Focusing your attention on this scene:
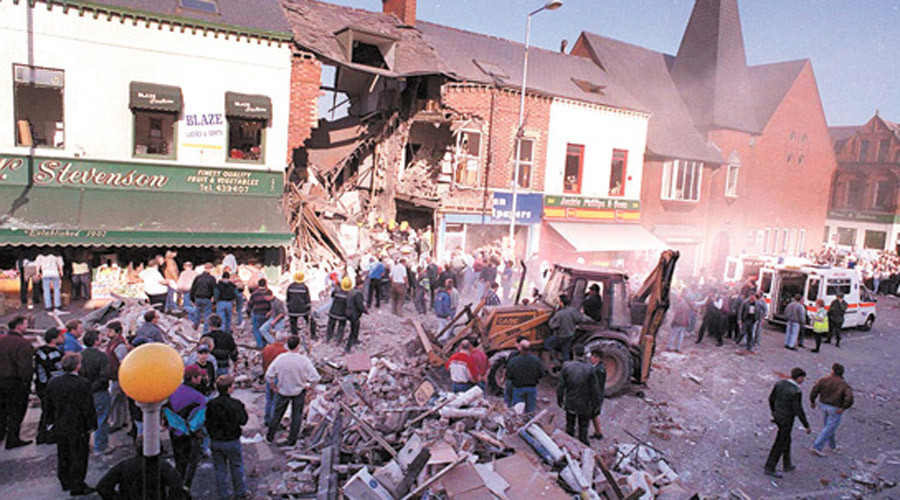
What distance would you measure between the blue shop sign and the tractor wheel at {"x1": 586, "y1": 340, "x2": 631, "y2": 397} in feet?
36.1

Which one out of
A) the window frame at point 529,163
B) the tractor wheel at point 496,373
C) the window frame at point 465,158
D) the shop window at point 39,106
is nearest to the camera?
the tractor wheel at point 496,373

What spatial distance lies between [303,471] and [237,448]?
105cm

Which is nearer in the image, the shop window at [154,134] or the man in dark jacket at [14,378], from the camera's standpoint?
the man in dark jacket at [14,378]

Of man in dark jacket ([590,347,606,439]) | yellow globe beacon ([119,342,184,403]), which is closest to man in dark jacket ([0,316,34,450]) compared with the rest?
yellow globe beacon ([119,342,184,403])

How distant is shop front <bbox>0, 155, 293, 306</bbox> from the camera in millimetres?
13195

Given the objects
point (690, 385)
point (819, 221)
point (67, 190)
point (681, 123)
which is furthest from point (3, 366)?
point (819, 221)

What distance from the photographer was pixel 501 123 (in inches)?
829

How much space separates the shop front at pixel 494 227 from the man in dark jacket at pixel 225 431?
1394cm

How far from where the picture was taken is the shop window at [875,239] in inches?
1681

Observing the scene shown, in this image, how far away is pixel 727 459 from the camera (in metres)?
8.91

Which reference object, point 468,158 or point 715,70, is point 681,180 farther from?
point 468,158

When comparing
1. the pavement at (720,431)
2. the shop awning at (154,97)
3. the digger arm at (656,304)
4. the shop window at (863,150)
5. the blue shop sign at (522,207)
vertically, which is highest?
the shop window at (863,150)

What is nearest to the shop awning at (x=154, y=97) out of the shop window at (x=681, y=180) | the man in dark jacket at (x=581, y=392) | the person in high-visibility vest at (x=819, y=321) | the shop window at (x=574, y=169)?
the man in dark jacket at (x=581, y=392)

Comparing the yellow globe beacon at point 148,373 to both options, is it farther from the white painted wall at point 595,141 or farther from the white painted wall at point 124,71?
the white painted wall at point 595,141
